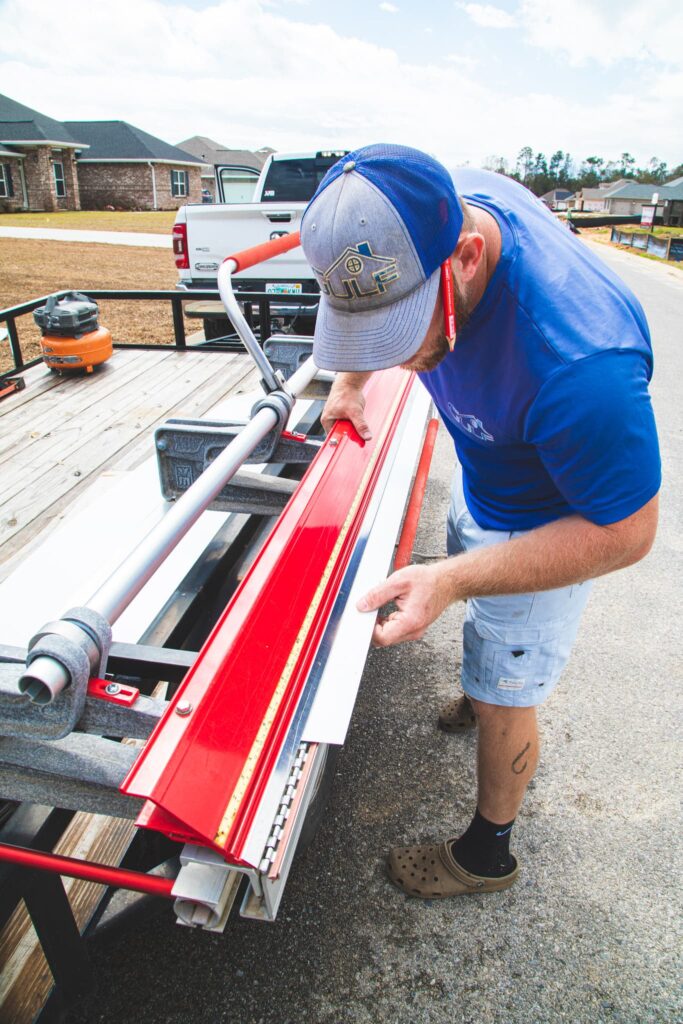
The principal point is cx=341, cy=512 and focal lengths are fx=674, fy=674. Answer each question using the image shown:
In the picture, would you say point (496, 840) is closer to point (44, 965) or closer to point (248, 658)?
point (248, 658)

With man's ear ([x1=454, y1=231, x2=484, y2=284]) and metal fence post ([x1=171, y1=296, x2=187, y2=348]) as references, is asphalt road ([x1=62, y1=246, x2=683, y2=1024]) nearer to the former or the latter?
man's ear ([x1=454, y1=231, x2=484, y2=284])

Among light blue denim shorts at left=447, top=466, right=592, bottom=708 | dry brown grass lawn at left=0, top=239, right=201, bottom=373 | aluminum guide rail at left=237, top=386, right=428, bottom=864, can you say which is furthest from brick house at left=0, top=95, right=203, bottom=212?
light blue denim shorts at left=447, top=466, right=592, bottom=708

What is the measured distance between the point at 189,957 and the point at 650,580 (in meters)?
3.05

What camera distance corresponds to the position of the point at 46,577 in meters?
2.10

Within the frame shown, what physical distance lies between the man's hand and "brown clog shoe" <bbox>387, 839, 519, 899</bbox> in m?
0.99

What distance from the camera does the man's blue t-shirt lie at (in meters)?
1.25

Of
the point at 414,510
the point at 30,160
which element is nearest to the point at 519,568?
the point at 414,510

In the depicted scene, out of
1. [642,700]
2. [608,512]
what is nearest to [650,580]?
[642,700]

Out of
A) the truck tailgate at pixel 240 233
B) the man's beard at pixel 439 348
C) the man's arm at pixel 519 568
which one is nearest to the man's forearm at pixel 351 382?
the man's beard at pixel 439 348

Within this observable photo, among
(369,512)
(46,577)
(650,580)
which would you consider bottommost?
(650,580)

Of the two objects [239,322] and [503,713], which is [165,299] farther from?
[503,713]

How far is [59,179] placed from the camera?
38.9 metres

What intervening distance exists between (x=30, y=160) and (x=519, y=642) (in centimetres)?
4347

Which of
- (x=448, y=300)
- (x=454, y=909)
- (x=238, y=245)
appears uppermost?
(x=448, y=300)
